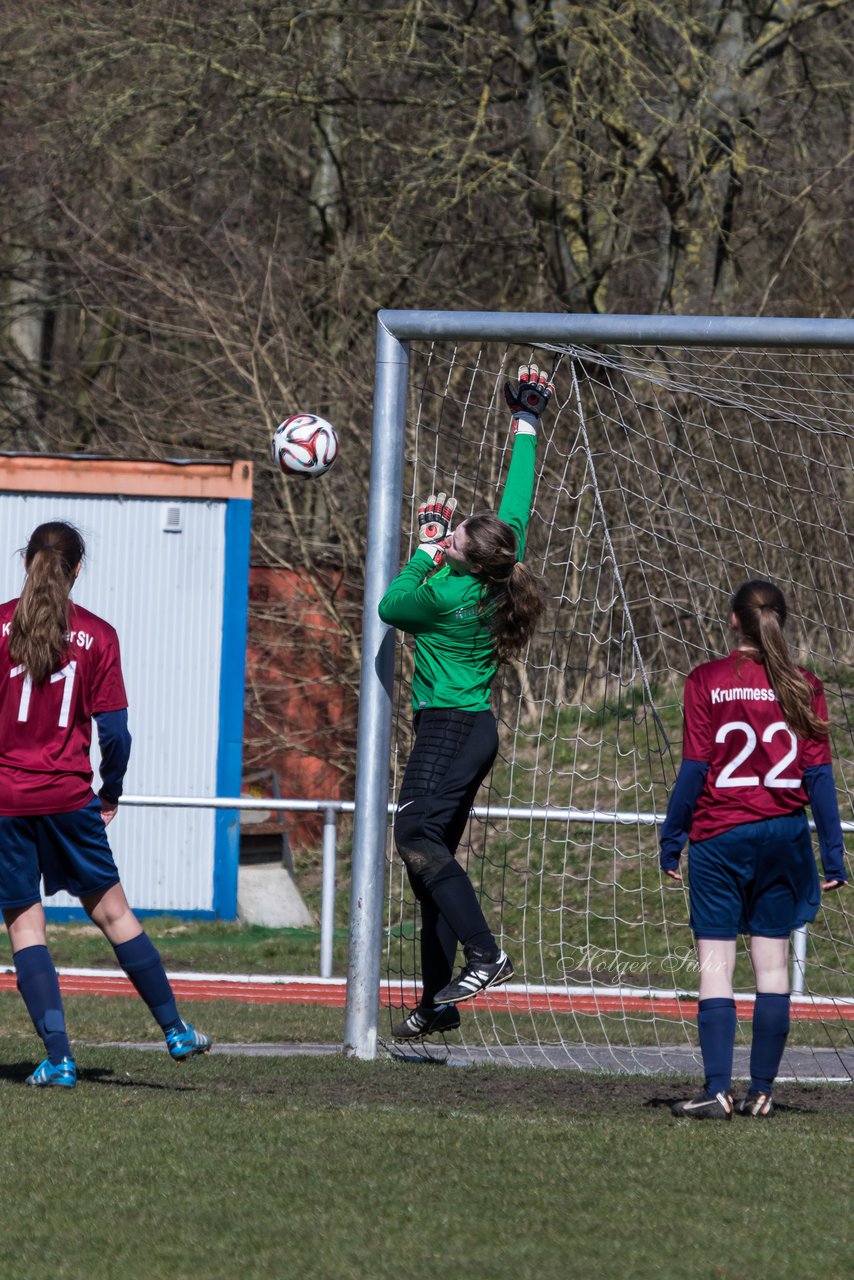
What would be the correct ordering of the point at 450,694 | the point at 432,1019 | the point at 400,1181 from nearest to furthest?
the point at 400,1181
the point at 450,694
the point at 432,1019

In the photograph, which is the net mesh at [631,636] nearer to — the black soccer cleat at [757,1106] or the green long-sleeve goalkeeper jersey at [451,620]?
the green long-sleeve goalkeeper jersey at [451,620]

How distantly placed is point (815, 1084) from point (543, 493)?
743cm

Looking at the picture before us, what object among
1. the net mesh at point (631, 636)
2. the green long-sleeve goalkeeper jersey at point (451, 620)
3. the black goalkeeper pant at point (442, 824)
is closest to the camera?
the black goalkeeper pant at point (442, 824)

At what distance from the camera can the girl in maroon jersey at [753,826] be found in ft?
19.2

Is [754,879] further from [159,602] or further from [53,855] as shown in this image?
[159,602]

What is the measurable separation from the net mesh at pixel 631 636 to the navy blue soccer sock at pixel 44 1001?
1.94 m

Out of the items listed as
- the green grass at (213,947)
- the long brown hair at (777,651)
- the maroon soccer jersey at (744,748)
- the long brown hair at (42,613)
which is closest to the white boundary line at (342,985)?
the green grass at (213,947)

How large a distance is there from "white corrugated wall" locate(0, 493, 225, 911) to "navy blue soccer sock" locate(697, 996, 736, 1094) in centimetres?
910

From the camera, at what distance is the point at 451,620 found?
6.62 metres

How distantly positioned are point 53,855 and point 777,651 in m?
2.62

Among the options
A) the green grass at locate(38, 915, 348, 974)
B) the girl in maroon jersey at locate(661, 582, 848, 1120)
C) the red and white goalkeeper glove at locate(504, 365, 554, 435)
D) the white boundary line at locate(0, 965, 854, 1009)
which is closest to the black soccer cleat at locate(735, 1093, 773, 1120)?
the girl in maroon jersey at locate(661, 582, 848, 1120)

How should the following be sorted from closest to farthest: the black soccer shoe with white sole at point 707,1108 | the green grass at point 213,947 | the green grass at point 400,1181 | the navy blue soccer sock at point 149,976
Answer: the green grass at point 400,1181 → the black soccer shoe with white sole at point 707,1108 → the navy blue soccer sock at point 149,976 → the green grass at point 213,947

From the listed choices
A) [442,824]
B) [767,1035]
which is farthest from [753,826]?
[442,824]

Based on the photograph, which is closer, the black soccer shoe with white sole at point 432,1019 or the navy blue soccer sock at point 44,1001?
the navy blue soccer sock at point 44,1001
